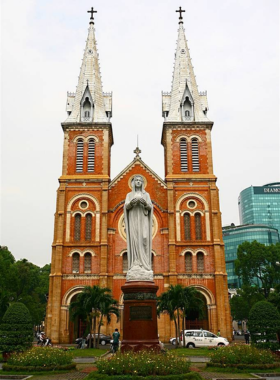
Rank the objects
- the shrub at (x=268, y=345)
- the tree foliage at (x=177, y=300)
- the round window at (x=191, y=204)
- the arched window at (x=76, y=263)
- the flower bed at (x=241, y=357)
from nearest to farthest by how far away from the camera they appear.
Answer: the flower bed at (x=241, y=357) < the shrub at (x=268, y=345) < the tree foliage at (x=177, y=300) < the arched window at (x=76, y=263) < the round window at (x=191, y=204)

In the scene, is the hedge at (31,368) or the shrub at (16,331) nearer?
the hedge at (31,368)

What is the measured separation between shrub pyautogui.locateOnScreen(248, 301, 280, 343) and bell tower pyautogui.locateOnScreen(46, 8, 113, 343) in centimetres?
2001

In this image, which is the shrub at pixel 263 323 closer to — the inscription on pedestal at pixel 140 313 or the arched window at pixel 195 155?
the inscription on pedestal at pixel 140 313

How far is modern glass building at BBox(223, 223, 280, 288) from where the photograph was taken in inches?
4055

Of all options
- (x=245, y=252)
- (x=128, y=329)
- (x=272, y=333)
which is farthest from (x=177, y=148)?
(x=128, y=329)

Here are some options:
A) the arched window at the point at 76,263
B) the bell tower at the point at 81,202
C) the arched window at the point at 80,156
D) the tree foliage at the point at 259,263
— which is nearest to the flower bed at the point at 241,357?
the bell tower at the point at 81,202

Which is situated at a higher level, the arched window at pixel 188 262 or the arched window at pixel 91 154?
the arched window at pixel 91 154

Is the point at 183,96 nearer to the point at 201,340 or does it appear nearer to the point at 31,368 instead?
the point at 201,340

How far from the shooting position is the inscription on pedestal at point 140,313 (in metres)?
13.5

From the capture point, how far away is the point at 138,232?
15070 millimetres

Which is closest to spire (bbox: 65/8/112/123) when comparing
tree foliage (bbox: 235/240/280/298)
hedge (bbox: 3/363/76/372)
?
tree foliage (bbox: 235/240/280/298)

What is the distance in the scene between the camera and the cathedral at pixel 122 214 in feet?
118

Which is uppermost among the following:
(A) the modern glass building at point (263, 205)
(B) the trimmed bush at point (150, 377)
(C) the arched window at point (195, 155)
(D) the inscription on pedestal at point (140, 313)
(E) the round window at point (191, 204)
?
(A) the modern glass building at point (263, 205)

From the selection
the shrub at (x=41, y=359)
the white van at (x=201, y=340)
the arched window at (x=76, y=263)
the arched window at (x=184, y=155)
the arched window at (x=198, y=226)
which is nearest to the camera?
the shrub at (x=41, y=359)
